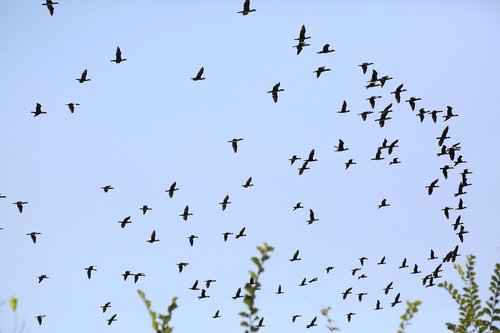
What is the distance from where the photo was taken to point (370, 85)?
34219 millimetres

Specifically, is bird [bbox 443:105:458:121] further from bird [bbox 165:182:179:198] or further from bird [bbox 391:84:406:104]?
bird [bbox 165:182:179:198]

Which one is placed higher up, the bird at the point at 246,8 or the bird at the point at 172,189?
the bird at the point at 246,8

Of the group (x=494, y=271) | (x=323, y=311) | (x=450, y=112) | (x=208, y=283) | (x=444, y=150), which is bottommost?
(x=323, y=311)

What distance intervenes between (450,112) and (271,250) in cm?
3556

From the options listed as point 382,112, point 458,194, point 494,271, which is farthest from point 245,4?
point 494,271

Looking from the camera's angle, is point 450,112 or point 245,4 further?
point 450,112

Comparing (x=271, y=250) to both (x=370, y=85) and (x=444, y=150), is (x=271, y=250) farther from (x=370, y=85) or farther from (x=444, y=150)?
(x=444, y=150)

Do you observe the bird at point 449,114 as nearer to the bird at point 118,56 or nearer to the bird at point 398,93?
the bird at point 398,93

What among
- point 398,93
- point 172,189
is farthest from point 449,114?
point 172,189

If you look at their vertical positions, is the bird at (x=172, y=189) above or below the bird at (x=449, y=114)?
below

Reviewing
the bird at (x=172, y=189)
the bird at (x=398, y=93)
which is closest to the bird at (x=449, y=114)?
the bird at (x=398, y=93)

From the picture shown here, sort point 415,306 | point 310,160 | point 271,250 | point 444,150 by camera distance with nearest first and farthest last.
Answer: point 271,250
point 415,306
point 444,150
point 310,160

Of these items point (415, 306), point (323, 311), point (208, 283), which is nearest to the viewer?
point (415, 306)

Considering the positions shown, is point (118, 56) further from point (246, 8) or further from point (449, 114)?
point (449, 114)
